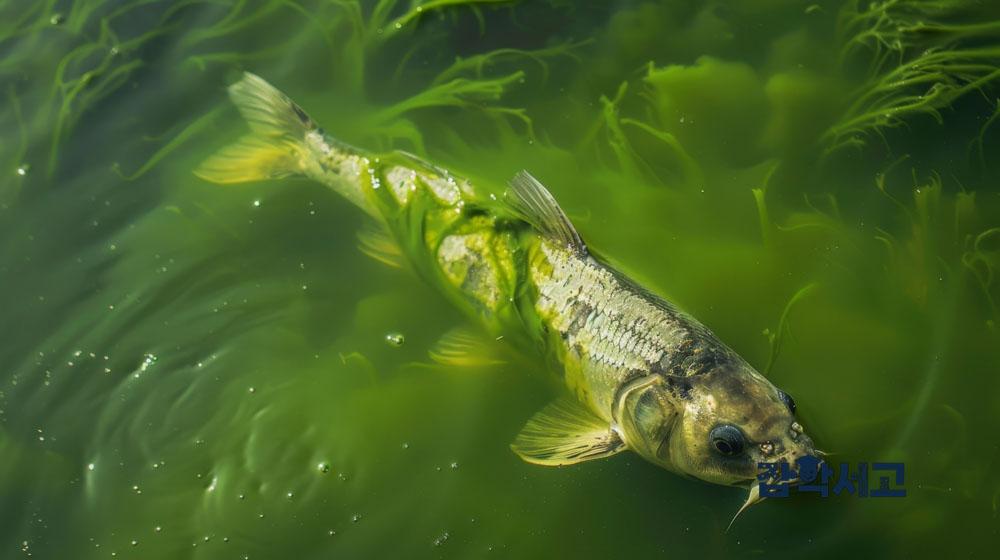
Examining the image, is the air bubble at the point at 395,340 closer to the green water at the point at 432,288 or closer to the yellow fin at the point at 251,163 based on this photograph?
the green water at the point at 432,288

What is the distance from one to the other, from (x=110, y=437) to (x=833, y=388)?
359 cm

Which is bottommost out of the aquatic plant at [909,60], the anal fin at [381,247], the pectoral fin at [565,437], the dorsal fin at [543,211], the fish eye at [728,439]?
the pectoral fin at [565,437]

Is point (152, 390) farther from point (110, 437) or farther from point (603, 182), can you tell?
point (603, 182)

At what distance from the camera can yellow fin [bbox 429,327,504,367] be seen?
3979 millimetres

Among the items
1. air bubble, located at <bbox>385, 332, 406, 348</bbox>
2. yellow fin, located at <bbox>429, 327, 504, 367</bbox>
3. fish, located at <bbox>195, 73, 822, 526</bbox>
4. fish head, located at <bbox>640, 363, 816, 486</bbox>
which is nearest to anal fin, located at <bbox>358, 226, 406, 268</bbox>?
fish, located at <bbox>195, 73, 822, 526</bbox>

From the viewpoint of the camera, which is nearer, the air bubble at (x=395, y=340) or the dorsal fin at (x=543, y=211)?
the dorsal fin at (x=543, y=211)

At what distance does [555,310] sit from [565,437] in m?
0.61

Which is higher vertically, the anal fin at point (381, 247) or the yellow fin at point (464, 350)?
the anal fin at point (381, 247)

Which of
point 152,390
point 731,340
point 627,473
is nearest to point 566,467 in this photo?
point 627,473

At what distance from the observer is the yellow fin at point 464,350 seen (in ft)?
13.1

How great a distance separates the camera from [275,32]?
16.9 ft

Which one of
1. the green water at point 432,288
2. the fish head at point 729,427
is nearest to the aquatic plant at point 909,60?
the green water at point 432,288

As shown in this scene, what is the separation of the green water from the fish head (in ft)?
1.09

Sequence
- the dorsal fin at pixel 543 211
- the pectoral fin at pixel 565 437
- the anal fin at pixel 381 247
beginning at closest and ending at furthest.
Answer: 1. the pectoral fin at pixel 565 437
2. the dorsal fin at pixel 543 211
3. the anal fin at pixel 381 247
